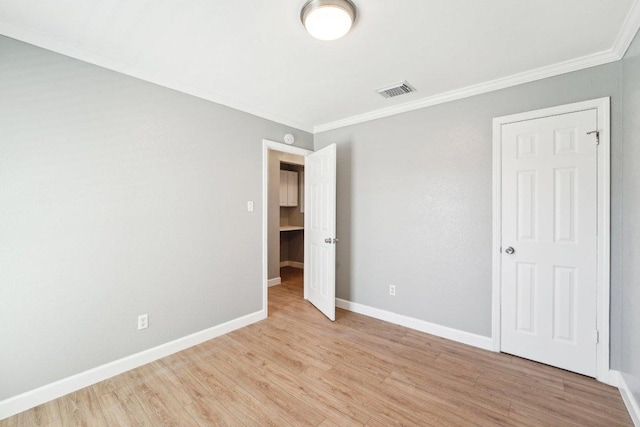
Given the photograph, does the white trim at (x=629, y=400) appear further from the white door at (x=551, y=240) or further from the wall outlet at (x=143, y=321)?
the wall outlet at (x=143, y=321)

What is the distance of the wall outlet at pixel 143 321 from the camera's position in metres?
2.32

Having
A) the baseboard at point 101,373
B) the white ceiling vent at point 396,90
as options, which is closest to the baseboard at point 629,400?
the white ceiling vent at point 396,90

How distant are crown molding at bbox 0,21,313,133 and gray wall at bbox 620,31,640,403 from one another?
10.0 feet

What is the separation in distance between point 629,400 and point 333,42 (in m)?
3.12

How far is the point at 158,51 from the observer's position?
2.06m

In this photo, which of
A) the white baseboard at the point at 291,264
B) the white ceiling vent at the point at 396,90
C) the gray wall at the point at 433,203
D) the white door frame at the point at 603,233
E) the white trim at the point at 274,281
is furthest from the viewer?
the white baseboard at the point at 291,264

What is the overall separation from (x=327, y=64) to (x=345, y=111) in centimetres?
110

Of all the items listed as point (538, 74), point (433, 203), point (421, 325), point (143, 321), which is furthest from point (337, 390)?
point (538, 74)

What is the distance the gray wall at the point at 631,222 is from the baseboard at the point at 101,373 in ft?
10.5

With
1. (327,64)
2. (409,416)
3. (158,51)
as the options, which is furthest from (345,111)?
(409,416)

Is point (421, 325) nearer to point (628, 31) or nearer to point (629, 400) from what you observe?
point (629, 400)

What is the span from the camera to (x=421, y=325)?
→ 2971mm

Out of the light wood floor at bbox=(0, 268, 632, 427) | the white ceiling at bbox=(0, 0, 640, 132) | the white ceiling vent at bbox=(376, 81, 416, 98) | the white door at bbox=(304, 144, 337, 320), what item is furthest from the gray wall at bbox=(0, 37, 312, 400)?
the white ceiling vent at bbox=(376, 81, 416, 98)

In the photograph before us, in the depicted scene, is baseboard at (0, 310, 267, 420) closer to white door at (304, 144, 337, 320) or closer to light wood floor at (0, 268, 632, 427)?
light wood floor at (0, 268, 632, 427)
